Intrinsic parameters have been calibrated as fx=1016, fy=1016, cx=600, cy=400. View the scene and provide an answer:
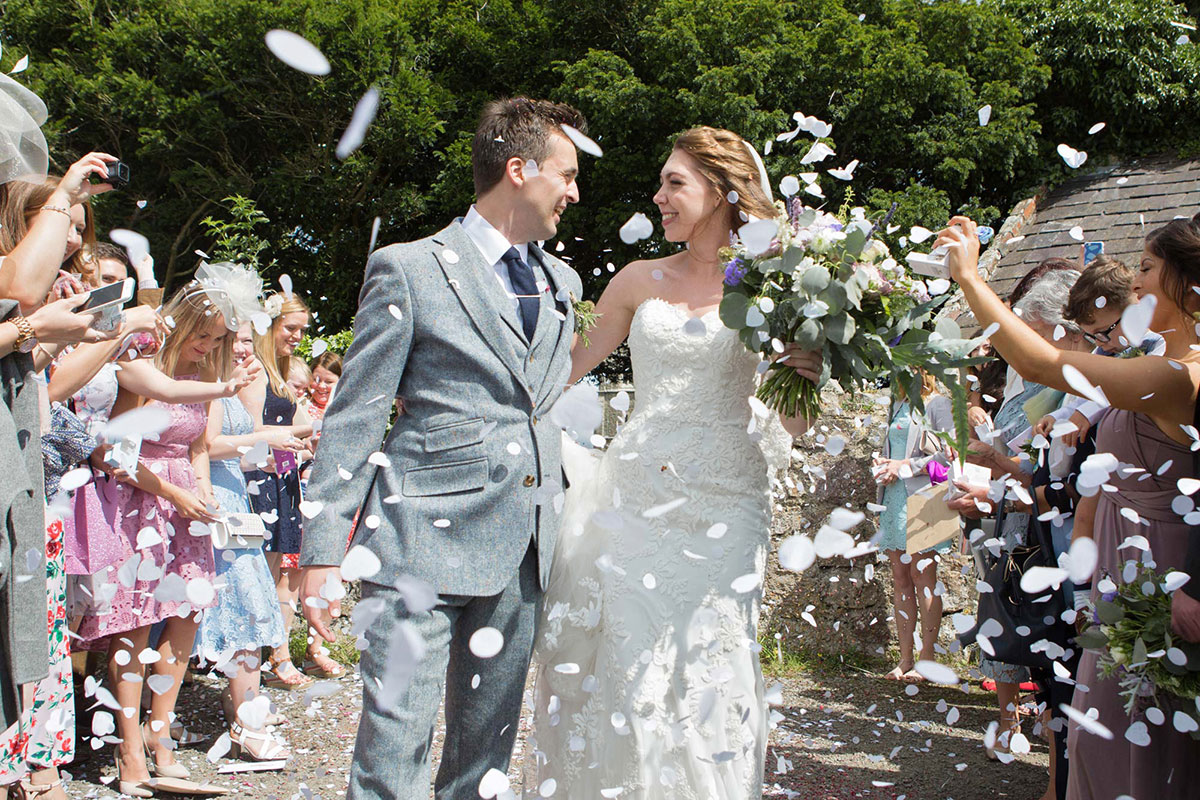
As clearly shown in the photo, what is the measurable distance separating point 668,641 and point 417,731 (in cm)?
79

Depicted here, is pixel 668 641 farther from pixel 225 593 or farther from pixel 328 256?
pixel 328 256

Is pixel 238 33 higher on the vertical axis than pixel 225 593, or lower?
higher

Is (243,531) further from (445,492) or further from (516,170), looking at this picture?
(516,170)

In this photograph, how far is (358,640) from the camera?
2.58 meters

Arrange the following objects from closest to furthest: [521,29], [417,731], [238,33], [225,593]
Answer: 1. [417,731]
2. [225,593]
3. [238,33]
4. [521,29]

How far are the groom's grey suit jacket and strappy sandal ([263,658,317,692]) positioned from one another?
3.62 metres

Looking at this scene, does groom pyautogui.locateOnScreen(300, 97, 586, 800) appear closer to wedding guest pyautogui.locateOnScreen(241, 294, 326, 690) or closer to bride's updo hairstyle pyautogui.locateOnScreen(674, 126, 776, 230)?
bride's updo hairstyle pyautogui.locateOnScreen(674, 126, 776, 230)

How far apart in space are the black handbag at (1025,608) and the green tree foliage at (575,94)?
10.6 meters

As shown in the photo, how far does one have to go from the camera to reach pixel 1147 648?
2.71 metres

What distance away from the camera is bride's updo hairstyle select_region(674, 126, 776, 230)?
3.36m

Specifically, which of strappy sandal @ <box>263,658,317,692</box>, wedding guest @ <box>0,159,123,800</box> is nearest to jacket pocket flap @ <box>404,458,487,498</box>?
wedding guest @ <box>0,159,123,800</box>

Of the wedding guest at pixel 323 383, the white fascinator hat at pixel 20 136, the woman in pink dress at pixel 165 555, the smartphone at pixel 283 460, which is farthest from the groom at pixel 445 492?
the wedding guest at pixel 323 383

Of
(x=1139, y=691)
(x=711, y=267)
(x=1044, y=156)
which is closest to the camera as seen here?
(x=1139, y=691)

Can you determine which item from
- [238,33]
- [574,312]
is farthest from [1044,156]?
[574,312]
